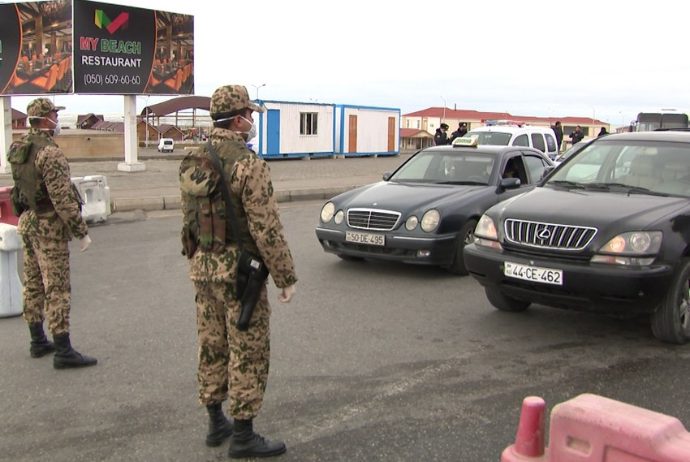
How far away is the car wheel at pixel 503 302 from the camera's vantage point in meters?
6.23

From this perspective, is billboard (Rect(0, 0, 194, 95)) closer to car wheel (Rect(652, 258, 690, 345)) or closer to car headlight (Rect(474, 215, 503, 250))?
car headlight (Rect(474, 215, 503, 250))

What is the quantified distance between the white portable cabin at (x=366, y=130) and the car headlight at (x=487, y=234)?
25212 millimetres

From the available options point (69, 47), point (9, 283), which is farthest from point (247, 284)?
point (69, 47)

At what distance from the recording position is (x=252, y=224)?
11.0ft

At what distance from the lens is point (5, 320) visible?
6.10m

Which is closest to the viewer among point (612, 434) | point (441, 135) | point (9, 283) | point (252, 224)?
point (612, 434)

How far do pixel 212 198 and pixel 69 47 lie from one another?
17056 millimetres

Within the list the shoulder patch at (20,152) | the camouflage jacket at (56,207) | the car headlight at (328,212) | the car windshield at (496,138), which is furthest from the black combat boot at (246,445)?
the car windshield at (496,138)

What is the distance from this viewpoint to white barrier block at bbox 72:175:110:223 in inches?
448

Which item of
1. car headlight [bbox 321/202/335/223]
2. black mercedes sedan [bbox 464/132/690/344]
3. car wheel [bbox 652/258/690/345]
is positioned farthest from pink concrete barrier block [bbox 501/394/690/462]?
car headlight [bbox 321/202/335/223]

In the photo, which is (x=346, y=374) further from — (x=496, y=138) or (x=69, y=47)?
(x=69, y=47)

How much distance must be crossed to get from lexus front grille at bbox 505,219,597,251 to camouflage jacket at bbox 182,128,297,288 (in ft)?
8.22

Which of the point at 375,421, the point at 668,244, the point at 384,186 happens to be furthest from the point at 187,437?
the point at 384,186

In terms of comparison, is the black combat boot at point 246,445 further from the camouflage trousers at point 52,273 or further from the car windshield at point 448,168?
the car windshield at point 448,168
